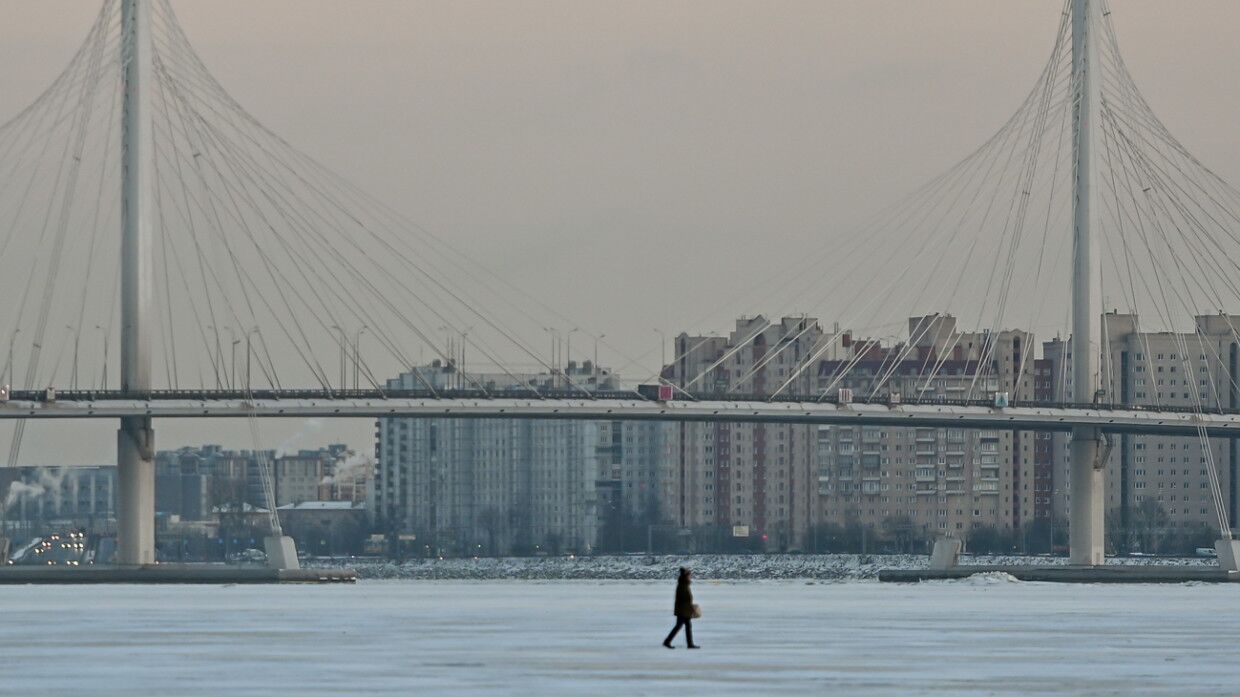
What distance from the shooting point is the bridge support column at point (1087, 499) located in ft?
281

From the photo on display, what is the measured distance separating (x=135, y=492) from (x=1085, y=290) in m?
28.3

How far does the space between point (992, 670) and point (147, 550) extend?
4974 centimetres

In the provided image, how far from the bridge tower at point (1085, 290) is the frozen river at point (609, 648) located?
Result: 2999 centimetres

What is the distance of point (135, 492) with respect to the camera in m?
77.6

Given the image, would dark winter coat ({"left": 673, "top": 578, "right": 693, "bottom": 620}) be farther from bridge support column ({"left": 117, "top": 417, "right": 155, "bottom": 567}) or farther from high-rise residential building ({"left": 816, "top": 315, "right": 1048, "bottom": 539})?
high-rise residential building ({"left": 816, "top": 315, "right": 1048, "bottom": 539})

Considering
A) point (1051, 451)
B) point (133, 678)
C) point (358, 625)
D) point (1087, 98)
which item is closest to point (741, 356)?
point (1051, 451)

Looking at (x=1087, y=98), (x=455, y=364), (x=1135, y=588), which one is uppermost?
(x=1087, y=98)

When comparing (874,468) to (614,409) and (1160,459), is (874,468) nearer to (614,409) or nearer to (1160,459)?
(1160,459)

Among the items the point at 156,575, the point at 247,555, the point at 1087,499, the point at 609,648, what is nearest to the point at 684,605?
the point at 609,648

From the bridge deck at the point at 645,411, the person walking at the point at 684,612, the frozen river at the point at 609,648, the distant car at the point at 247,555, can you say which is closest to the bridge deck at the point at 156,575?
the bridge deck at the point at 645,411

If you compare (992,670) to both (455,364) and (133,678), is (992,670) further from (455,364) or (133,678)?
(455,364)

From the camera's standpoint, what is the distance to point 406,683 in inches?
1135

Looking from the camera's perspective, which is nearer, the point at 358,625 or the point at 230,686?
the point at 230,686

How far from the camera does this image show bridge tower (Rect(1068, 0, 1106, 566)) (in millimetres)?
85125
